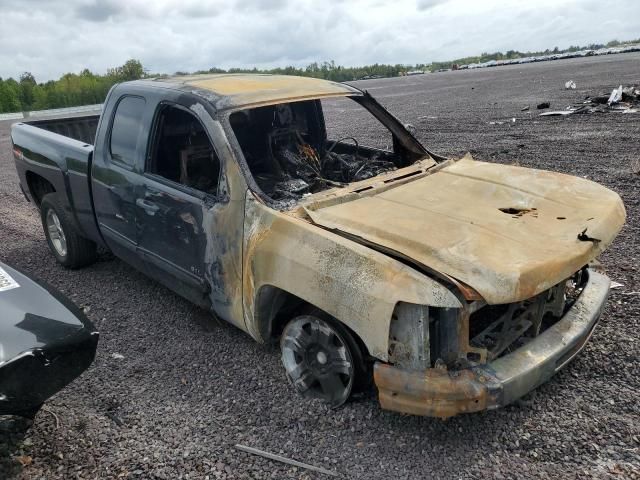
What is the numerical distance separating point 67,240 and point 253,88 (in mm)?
2564

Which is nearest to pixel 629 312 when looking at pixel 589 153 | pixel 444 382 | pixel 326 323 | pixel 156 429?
pixel 444 382

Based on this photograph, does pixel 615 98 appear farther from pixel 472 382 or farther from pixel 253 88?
pixel 472 382

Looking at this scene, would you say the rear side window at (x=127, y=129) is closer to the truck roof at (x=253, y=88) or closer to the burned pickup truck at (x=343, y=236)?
the burned pickup truck at (x=343, y=236)

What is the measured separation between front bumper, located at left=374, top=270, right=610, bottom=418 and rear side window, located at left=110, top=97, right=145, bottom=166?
8.24 ft

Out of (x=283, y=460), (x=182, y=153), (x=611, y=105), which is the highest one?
(x=182, y=153)

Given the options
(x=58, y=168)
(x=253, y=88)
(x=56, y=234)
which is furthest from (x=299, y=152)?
(x=56, y=234)

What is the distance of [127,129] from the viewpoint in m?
3.97

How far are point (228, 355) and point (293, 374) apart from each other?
2.19 feet

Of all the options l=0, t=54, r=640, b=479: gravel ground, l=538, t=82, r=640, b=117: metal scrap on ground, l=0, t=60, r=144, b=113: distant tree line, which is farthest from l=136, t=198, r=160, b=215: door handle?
l=0, t=60, r=144, b=113: distant tree line

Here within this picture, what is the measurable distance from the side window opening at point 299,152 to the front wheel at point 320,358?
97 cm

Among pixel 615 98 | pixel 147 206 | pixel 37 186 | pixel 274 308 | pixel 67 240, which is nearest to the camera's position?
pixel 274 308

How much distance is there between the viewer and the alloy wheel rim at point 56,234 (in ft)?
16.6

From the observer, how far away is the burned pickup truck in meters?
2.44

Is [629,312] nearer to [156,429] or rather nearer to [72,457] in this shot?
[156,429]
